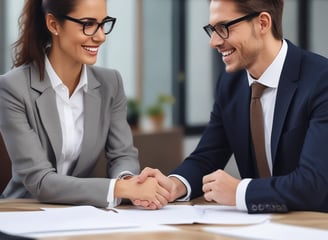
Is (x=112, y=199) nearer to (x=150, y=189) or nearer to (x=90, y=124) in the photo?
(x=150, y=189)

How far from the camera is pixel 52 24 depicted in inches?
86.4

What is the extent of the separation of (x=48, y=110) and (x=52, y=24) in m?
0.28

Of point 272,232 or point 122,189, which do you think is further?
point 122,189

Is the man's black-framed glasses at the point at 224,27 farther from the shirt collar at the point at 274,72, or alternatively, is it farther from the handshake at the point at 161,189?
the handshake at the point at 161,189

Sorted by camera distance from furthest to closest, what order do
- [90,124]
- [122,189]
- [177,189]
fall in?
1. [90,124]
2. [177,189]
3. [122,189]

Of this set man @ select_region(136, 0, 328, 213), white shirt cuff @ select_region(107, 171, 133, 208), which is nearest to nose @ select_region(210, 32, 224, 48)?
man @ select_region(136, 0, 328, 213)

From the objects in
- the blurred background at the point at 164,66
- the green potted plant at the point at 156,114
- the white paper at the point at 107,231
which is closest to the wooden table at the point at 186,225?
the white paper at the point at 107,231

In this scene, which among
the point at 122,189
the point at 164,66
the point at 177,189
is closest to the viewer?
the point at 122,189

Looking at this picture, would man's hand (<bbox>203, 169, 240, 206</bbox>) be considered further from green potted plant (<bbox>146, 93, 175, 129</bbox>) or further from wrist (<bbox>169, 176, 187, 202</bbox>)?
green potted plant (<bbox>146, 93, 175, 129</bbox>)

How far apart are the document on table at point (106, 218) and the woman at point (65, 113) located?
0.12 meters

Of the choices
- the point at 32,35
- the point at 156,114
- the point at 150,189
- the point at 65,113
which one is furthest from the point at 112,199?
the point at 156,114

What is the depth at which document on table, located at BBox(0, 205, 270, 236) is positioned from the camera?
1613 millimetres

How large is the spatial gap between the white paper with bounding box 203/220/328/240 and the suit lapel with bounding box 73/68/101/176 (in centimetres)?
74

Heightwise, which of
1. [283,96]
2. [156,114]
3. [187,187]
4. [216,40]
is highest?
[216,40]
